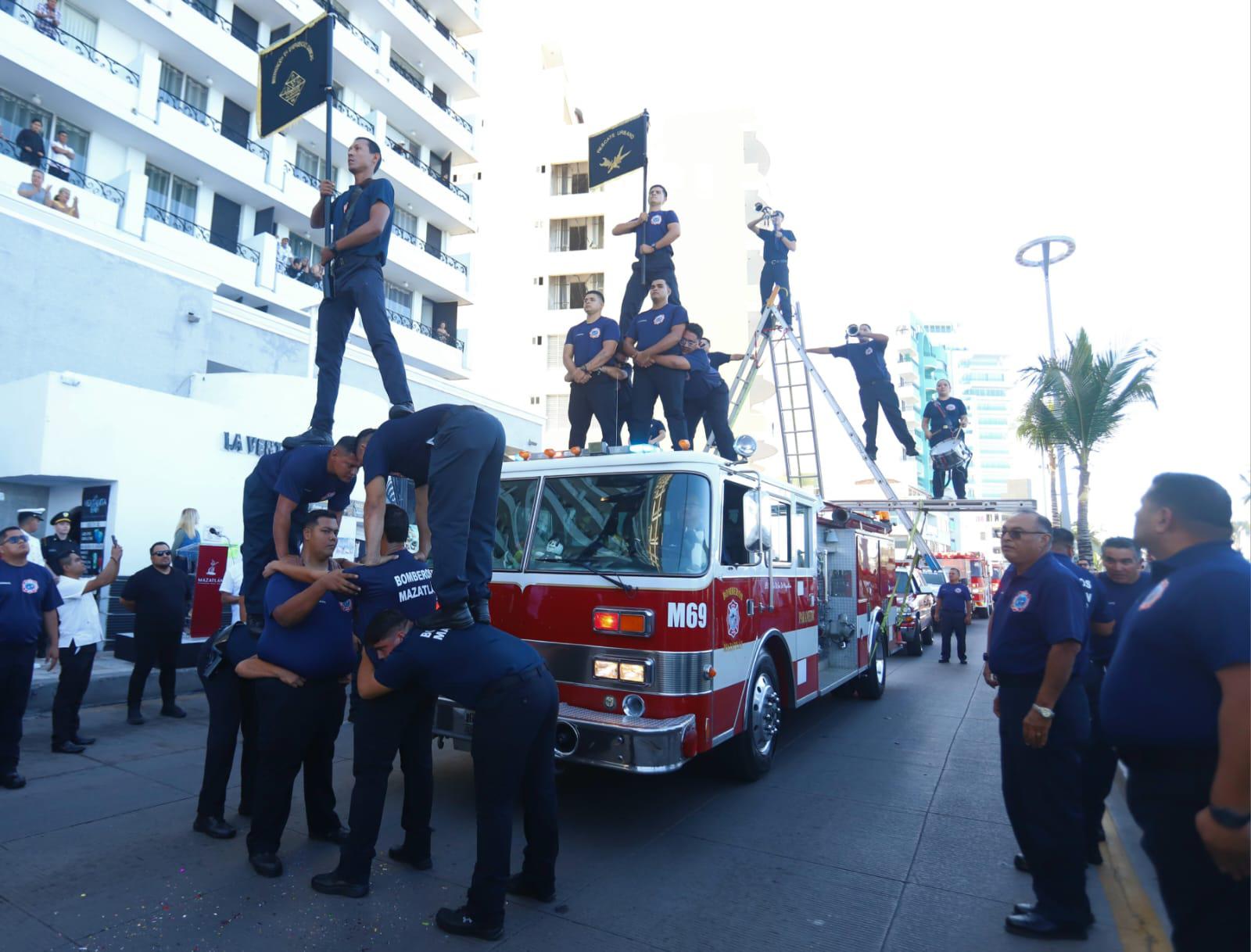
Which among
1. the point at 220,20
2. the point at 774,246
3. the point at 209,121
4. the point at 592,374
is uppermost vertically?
the point at 220,20

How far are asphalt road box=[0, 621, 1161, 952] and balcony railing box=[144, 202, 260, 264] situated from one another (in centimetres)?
1672

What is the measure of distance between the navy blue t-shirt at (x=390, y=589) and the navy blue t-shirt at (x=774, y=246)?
812 centimetres

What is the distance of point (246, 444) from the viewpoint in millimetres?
14422

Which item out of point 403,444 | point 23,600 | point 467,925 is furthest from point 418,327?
point 467,925

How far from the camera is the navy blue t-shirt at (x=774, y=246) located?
417 inches

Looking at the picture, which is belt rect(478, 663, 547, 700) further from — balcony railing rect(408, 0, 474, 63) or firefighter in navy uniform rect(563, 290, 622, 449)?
balcony railing rect(408, 0, 474, 63)

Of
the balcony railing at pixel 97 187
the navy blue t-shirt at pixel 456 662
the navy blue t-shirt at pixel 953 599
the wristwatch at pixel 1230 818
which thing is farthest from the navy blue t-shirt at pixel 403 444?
the balcony railing at pixel 97 187

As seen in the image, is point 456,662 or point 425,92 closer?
point 456,662

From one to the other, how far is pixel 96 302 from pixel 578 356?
11.5 metres

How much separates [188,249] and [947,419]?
18087 mm

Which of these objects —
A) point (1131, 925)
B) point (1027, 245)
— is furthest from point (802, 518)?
point (1027, 245)

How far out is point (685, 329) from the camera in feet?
27.0

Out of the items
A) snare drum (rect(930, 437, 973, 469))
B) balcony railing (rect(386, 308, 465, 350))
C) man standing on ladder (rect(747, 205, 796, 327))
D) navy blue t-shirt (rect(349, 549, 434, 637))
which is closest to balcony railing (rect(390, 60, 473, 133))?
balcony railing (rect(386, 308, 465, 350))

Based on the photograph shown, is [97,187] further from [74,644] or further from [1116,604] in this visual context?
[1116,604]
